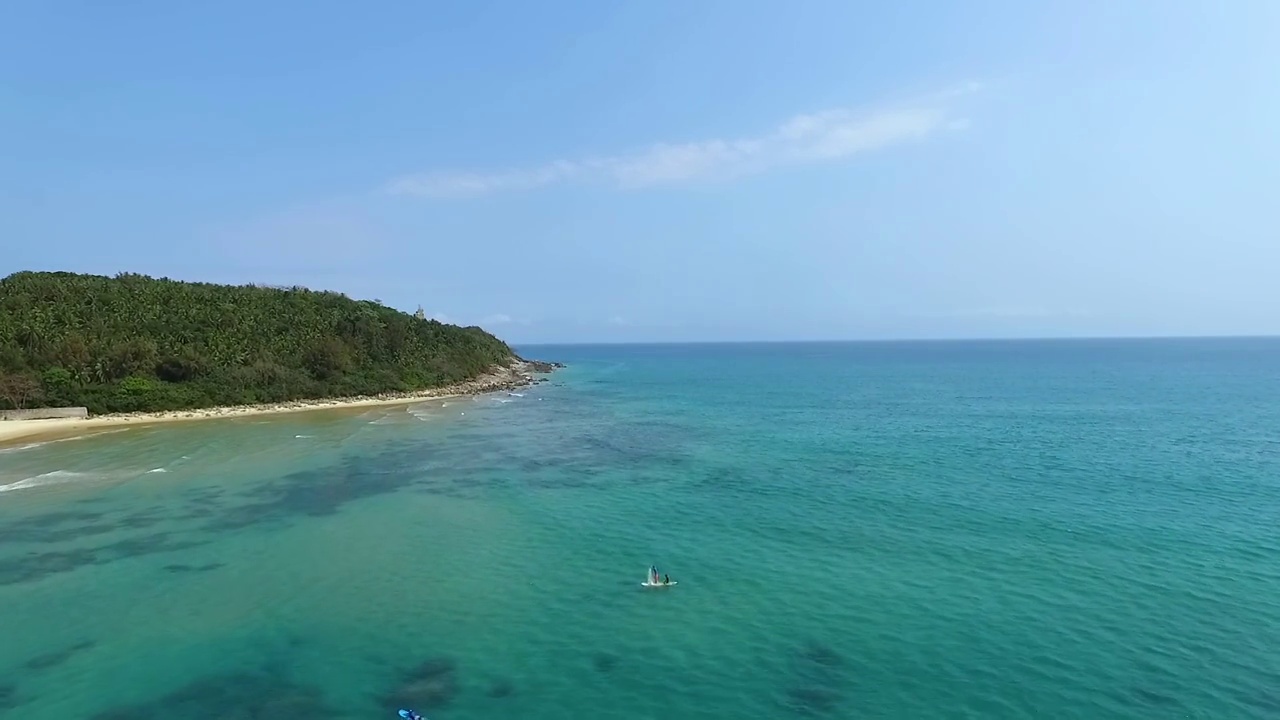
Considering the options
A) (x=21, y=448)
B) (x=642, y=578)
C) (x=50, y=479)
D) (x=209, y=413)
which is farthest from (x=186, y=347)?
(x=642, y=578)

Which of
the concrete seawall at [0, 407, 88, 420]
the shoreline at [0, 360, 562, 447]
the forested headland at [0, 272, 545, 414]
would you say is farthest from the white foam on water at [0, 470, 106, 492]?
the forested headland at [0, 272, 545, 414]

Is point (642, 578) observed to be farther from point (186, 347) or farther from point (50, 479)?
point (186, 347)

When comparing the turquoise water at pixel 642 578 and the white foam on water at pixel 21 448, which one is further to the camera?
the white foam on water at pixel 21 448

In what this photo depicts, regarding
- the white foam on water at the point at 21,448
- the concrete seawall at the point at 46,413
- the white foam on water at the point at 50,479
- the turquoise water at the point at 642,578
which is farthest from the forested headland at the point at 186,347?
the white foam on water at the point at 50,479

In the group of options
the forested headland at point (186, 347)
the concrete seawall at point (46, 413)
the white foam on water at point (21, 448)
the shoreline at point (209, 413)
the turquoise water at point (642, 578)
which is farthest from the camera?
the forested headland at point (186, 347)

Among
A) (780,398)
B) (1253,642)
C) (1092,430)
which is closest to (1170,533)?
(1253,642)

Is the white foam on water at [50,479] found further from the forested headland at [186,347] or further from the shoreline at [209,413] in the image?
the forested headland at [186,347]
